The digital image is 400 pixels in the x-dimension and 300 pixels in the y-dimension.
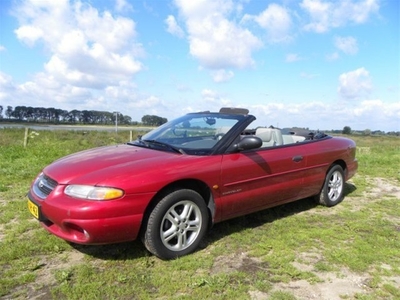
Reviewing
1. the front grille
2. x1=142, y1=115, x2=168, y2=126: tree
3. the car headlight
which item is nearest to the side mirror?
the car headlight

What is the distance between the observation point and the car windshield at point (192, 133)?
3516 mm

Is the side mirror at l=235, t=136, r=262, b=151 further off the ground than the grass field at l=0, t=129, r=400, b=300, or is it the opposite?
the side mirror at l=235, t=136, r=262, b=151

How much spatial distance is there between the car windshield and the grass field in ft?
3.39

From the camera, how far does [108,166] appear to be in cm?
298

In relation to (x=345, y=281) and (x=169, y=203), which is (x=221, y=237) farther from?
(x=345, y=281)

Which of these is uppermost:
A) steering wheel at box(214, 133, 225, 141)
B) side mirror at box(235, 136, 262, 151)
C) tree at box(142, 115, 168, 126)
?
tree at box(142, 115, 168, 126)

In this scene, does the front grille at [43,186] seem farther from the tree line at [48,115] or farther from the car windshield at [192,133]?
the tree line at [48,115]

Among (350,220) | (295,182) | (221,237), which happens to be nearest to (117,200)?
(221,237)

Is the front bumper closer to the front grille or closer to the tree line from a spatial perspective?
the front grille

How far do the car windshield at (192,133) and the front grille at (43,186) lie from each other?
1.10 metres

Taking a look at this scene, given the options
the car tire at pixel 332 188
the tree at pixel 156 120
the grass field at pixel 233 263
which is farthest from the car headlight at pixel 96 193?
the car tire at pixel 332 188

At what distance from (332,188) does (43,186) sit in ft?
13.2

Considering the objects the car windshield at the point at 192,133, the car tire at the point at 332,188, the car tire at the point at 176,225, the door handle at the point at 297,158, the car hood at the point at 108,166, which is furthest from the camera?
the car tire at the point at 332,188

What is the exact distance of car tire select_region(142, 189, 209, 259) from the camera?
288 cm
